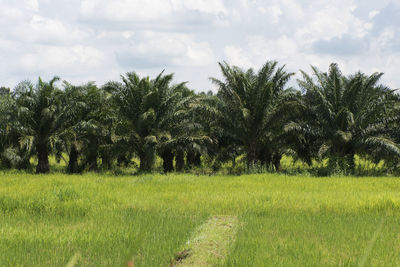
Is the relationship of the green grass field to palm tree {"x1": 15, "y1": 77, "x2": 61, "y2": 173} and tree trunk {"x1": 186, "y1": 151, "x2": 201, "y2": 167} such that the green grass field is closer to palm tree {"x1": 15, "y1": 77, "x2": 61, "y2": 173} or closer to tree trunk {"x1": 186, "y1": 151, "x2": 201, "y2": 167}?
palm tree {"x1": 15, "y1": 77, "x2": 61, "y2": 173}

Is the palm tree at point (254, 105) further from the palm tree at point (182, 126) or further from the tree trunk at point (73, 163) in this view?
the tree trunk at point (73, 163)

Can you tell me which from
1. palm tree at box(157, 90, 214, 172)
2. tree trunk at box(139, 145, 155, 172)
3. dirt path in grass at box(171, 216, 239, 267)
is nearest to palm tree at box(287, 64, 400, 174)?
palm tree at box(157, 90, 214, 172)

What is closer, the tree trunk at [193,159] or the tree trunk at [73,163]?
the tree trunk at [73,163]

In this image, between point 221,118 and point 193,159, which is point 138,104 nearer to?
point 221,118

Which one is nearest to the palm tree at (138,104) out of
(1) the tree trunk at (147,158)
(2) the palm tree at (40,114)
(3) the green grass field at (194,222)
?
(1) the tree trunk at (147,158)

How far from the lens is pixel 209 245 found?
6.31 metres

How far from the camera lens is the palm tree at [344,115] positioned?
62.5ft

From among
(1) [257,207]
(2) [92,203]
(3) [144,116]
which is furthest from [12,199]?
(3) [144,116]

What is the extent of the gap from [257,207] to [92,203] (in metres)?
3.95

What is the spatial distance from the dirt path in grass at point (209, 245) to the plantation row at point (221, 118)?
37.1ft

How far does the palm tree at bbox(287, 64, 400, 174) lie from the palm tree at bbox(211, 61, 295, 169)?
1.14 m

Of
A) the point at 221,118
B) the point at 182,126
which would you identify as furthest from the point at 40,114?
the point at 221,118

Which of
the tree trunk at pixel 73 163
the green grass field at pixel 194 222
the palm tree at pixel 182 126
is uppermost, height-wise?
the palm tree at pixel 182 126

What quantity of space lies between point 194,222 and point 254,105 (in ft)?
39.5
